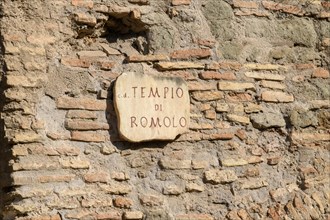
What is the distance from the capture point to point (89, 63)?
422 centimetres

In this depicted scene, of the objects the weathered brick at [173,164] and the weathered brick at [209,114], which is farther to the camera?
the weathered brick at [209,114]

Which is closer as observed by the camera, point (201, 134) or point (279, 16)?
point (201, 134)

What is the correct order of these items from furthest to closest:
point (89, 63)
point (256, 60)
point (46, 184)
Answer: point (256, 60) < point (89, 63) < point (46, 184)

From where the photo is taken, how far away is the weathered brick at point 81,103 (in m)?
4.09

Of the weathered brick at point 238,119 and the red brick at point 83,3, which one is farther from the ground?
the red brick at point 83,3

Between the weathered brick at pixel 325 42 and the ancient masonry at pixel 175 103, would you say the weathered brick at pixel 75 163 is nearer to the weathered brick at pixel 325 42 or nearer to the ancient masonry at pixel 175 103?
the ancient masonry at pixel 175 103

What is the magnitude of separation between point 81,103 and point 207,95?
77 cm

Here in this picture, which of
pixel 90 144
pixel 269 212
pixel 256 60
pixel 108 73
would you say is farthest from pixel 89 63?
pixel 269 212

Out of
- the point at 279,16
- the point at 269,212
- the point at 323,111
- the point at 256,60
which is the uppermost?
the point at 279,16

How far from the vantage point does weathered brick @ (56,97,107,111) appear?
4086mm

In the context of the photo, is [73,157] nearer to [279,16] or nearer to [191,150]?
[191,150]

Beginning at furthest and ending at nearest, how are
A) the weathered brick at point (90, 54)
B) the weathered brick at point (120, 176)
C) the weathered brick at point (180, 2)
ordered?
the weathered brick at point (180, 2), the weathered brick at point (90, 54), the weathered brick at point (120, 176)

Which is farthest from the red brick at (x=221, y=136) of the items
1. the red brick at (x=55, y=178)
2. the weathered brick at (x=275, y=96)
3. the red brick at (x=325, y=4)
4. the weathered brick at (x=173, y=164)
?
the red brick at (x=325, y=4)

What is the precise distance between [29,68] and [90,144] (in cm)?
54
